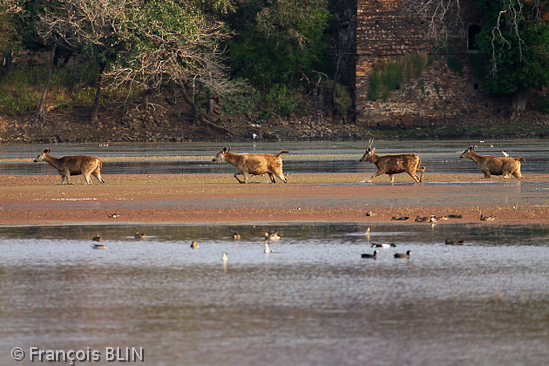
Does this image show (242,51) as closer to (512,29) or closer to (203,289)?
(512,29)

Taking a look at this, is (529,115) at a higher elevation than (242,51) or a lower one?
lower

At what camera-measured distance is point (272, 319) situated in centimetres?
784

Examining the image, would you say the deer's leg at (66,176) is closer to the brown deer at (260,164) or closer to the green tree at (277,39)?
the brown deer at (260,164)

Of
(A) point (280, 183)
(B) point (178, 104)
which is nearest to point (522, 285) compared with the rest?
(A) point (280, 183)

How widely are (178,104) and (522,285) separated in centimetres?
4517

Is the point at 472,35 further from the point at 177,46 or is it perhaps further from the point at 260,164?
the point at 260,164

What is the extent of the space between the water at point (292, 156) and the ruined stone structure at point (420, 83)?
16.3ft

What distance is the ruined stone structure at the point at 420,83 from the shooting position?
50.6 meters

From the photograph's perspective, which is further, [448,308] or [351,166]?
[351,166]

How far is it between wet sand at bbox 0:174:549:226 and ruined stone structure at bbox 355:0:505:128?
26.1 metres

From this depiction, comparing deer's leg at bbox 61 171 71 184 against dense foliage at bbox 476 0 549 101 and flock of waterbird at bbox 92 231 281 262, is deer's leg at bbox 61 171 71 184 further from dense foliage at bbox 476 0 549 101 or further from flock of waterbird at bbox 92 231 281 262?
dense foliage at bbox 476 0 549 101

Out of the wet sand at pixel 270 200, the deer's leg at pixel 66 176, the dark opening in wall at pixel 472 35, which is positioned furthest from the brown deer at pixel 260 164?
the dark opening in wall at pixel 472 35

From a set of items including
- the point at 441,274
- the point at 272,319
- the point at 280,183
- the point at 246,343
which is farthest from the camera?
the point at 280,183

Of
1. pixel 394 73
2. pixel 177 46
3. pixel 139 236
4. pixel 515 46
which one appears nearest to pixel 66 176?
pixel 139 236
